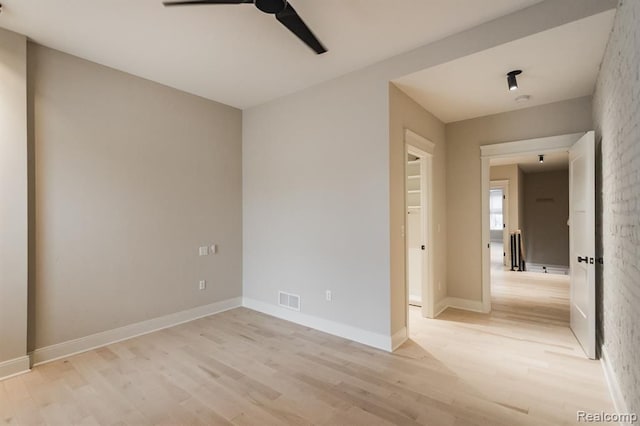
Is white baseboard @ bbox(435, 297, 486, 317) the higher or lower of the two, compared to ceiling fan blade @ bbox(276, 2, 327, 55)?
lower

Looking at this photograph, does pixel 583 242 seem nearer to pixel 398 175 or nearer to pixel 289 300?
pixel 398 175

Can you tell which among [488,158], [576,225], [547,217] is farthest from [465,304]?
[547,217]

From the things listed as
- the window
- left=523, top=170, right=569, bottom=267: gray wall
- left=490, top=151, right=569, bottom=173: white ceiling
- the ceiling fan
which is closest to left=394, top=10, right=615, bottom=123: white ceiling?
the ceiling fan

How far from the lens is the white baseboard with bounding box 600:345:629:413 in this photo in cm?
206

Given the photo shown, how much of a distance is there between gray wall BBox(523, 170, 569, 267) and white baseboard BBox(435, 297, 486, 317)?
5935 mm

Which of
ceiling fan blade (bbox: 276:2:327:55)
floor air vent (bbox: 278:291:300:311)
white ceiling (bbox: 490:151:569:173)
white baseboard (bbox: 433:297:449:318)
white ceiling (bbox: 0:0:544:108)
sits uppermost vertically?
white ceiling (bbox: 0:0:544:108)

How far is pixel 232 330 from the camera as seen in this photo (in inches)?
144

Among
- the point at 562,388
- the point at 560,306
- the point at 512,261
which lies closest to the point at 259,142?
the point at 562,388

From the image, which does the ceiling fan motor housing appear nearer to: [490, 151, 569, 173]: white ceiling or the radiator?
[490, 151, 569, 173]: white ceiling

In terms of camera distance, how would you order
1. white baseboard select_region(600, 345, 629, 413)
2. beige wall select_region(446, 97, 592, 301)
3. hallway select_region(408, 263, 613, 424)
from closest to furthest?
1. white baseboard select_region(600, 345, 629, 413)
2. hallway select_region(408, 263, 613, 424)
3. beige wall select_region(446, 97, 592, 301)

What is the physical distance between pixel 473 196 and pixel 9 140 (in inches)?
208

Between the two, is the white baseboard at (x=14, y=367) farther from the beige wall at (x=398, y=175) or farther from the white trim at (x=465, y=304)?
the white trim at (x=465, y=304)

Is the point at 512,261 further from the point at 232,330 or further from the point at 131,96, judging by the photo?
the point at 131,96

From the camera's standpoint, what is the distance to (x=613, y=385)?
7.59 feet
